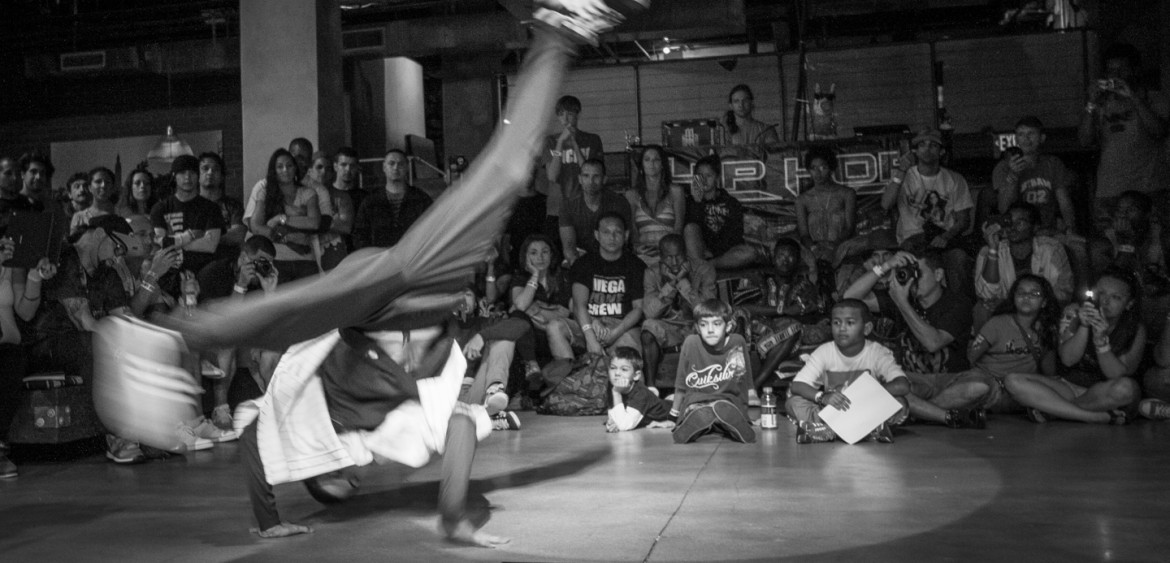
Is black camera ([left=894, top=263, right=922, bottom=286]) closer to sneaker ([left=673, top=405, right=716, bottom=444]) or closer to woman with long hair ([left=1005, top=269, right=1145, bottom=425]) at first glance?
woman with long hair ([left=1005, top=269, right=1145, bottom=425])

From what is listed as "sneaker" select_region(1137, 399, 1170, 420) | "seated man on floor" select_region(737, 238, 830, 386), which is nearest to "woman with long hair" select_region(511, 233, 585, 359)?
"seated man on floor" select_region(737, 238, 830, 386)

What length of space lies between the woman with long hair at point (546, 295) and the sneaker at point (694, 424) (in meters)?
1.87

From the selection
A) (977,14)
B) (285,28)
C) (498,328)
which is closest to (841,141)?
(498,328)

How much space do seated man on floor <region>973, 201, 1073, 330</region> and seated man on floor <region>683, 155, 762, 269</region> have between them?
1904 millimetres

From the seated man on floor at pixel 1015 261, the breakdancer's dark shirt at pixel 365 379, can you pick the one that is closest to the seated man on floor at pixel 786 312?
the seated man on floor at pixel 1015 261

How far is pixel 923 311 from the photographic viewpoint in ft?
26.8

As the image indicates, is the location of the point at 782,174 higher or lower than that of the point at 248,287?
higher

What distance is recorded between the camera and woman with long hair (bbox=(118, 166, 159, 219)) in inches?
342

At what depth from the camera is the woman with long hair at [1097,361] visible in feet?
23.2

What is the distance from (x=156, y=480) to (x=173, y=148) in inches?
319

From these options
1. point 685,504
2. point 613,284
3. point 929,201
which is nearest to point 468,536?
point 685,504

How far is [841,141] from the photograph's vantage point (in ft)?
32.1

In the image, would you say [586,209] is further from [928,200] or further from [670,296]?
[928,200]

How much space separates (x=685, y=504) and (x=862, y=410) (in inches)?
83.5
